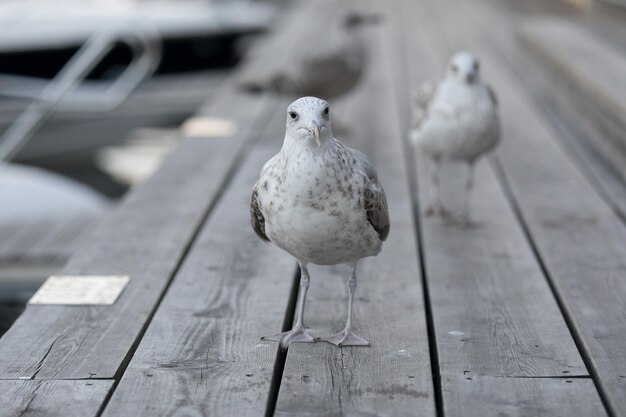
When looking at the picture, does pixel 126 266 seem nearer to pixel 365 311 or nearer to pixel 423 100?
pixel 365 311

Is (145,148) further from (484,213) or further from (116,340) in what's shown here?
(116,340)

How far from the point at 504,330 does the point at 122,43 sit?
358 inches

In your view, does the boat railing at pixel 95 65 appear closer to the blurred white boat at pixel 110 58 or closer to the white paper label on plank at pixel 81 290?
the blurred white boat at pixel 110 58

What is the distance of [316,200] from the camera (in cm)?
298

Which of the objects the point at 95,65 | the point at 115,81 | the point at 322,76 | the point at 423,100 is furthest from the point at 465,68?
the point at 115,81

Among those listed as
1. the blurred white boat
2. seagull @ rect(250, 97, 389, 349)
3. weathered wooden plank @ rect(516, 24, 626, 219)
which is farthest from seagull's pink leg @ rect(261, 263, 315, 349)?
the blurred white boat

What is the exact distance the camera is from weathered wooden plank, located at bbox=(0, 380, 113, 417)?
2762 millimetres

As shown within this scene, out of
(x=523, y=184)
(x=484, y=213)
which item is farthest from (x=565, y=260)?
(x=523, y=184)

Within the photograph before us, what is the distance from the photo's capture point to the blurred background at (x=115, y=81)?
22.7ft

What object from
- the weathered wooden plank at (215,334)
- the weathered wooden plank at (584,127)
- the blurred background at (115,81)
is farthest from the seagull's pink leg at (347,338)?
the blurred background at (115,81)

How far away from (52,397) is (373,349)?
1017mm

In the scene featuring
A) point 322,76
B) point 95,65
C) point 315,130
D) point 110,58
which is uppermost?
point 315,130

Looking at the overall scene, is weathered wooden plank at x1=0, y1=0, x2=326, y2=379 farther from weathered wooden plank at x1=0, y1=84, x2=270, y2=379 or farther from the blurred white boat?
the blurred white boat

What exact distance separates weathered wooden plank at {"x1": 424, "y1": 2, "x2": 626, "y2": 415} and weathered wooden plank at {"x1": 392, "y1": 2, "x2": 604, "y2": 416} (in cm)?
6
